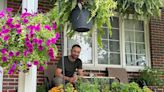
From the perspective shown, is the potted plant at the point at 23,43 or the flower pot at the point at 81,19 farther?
the flower pot at the point at 81,19

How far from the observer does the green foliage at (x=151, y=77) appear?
5.97m

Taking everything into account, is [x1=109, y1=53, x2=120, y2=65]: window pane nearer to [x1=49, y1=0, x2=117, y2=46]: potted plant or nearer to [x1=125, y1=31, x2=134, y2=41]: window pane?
[x1=125, y1=31, x2=134, y2=41]: window pane

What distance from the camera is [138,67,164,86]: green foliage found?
5.97m

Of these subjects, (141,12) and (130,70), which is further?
(130,70)

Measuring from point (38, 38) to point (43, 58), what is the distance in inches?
8.7

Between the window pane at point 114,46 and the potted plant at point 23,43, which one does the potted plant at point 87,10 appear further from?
the window pane at point 114,46

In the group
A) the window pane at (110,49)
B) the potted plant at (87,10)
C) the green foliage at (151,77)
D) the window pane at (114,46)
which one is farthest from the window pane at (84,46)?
the potted plant at (87,10)

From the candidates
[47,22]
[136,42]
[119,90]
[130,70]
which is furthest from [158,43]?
[47,22]

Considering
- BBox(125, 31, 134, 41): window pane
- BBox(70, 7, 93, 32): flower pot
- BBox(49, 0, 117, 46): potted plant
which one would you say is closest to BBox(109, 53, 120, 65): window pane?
BBox(125, 31, 134, 41): window pane

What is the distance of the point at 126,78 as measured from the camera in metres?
6.03

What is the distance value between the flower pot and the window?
2.30 meters

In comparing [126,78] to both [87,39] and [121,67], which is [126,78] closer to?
[121,67]

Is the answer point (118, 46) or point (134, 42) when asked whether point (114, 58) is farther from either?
point (134, 42)

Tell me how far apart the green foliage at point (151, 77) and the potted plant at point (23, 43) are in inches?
136
